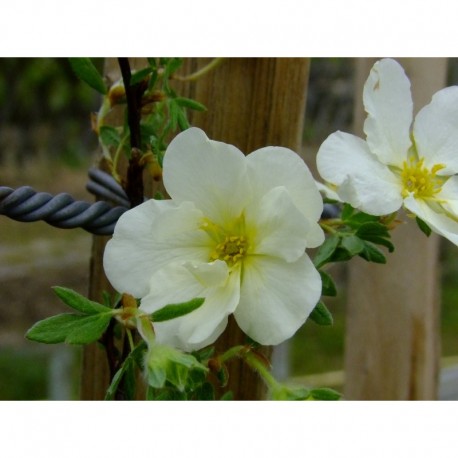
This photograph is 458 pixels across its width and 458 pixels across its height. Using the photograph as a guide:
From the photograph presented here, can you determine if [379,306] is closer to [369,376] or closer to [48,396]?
[369,376]

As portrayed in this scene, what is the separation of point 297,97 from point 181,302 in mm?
380

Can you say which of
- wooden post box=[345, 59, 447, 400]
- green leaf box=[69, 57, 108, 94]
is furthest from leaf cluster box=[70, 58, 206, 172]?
wooden post box=[345, 59, 447, 400]

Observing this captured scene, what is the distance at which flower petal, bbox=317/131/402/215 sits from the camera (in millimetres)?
426

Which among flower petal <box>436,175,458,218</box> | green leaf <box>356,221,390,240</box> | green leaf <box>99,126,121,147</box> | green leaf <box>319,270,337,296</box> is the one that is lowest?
green leaf <box>319,270,337,296</box>

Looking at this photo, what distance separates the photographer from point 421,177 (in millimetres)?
485

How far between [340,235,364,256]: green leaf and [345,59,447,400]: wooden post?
662mm

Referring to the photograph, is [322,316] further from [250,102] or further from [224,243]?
[250,102]

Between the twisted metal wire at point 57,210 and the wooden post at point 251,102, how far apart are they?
0.19 meters

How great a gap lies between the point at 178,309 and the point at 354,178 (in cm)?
13

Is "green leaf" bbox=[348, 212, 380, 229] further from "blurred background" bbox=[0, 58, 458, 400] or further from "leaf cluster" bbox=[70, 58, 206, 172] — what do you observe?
"blurred background" bbox=[0, 58, 458, 400]

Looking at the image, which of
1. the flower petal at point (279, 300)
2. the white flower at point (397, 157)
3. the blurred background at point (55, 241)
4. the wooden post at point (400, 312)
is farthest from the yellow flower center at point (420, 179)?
the blurred background at point (55, 241)

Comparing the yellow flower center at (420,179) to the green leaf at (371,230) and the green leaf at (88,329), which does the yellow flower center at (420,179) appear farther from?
the green leaf at (88,329)

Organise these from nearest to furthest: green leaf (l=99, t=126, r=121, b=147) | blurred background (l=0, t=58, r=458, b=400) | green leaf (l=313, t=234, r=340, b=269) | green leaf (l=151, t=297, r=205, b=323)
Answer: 1. green leaf (l=151, t=297, r=205, b=323)
2. green leaf (l=313, t=234, r=340, b=269)
3. green leaf (l=99, t=126, r=121, b=147)
4. blurred background (l=0, t=58, r=458, b=400)

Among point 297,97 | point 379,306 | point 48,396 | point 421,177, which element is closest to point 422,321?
point 379,306
